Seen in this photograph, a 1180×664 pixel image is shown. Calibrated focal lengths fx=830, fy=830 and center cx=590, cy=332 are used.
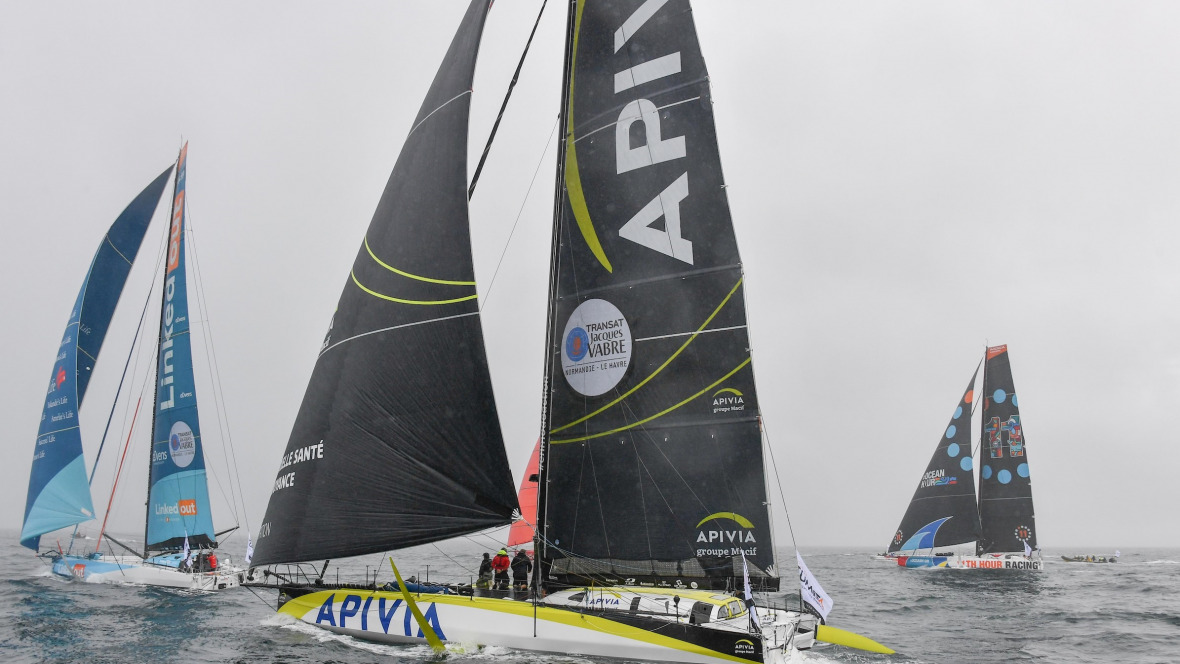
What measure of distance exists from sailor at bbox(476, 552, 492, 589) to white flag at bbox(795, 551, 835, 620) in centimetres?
520

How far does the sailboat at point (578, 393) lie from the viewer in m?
12.9

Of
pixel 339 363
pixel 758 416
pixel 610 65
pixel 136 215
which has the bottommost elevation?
pixel 758 416

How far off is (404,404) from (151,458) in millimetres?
18231

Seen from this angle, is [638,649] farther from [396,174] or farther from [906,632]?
[906,632]

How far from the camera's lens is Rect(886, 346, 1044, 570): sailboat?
Result: 41688 millimetres

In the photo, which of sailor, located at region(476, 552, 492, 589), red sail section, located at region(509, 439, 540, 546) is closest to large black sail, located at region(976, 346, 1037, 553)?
red sail section, located at region(509, 439, 540, 546)

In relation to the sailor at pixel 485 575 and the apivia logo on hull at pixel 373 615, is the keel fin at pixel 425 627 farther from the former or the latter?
the sailor at pixel 485 575

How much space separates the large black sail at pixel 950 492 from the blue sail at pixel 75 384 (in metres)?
38.4

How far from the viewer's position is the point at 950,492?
141 ft

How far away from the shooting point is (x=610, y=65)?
48.7 feet

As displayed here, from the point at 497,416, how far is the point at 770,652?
5.39m

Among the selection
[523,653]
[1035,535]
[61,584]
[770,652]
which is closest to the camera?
[770,652]

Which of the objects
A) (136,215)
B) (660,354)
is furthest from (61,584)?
(660,354)

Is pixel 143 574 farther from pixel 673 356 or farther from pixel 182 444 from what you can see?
pixel 673 356
